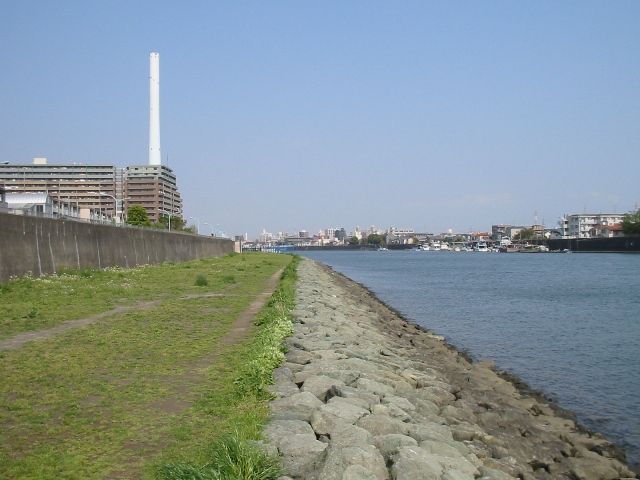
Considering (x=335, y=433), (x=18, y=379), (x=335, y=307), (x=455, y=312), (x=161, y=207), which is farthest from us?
(x=161, y=207)

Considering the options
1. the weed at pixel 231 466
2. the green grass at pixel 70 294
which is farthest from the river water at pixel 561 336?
the green grass at pixel 70 294

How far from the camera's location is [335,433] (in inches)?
252

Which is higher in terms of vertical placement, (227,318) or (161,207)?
(161,207)

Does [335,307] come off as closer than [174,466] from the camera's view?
No

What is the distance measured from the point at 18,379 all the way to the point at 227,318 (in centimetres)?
767

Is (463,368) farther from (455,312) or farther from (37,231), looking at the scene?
(37,231)

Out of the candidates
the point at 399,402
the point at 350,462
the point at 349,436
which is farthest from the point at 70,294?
the point at 350,462

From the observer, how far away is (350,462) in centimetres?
550

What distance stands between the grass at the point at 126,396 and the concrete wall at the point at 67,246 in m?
9.14

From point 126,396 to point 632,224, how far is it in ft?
519

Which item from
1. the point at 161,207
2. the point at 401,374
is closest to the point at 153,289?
the point at 401,374

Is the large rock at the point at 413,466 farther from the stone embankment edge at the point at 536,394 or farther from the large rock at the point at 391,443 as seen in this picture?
the stone embankment edge at the point at 536,394

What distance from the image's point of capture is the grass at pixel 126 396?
5.71m

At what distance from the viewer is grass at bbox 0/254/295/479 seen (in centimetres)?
571
